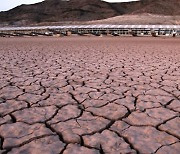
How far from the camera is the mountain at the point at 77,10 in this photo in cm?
8100

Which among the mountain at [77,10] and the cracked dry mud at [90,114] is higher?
the mountain at [77,10]

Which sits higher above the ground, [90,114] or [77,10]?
[77,10]

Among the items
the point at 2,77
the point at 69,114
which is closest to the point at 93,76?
the point at 2,77

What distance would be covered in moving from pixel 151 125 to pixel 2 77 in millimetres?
3100

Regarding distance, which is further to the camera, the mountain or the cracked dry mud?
the mountain

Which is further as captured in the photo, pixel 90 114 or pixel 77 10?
pixel 77 10

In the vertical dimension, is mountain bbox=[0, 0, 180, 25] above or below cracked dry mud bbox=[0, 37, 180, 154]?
above

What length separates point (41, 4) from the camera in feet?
331

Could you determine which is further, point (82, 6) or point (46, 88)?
point (82, 6)

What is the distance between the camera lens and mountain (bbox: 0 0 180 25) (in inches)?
3189

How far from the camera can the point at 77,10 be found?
86.4 m

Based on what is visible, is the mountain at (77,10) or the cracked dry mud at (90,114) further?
the mountain at (77,10)

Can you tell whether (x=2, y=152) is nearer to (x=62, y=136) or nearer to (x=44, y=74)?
(x=62, y=136)

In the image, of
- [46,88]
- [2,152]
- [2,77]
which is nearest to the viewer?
[2,152]
